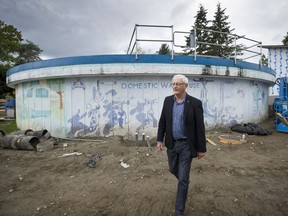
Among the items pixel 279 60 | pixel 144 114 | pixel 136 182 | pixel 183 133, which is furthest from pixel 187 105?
pixel 279 60

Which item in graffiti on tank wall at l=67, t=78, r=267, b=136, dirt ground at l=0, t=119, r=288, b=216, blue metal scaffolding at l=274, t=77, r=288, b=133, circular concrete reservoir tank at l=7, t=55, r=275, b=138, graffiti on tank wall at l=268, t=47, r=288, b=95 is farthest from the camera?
graffiti on tank wall at l=268, t=47, r=288, b=95

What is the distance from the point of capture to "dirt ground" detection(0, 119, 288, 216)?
10.5 feet

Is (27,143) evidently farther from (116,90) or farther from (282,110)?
(282,110)

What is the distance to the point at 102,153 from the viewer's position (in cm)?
580

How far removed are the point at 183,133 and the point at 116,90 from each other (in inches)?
194

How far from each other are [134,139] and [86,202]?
4.21 m

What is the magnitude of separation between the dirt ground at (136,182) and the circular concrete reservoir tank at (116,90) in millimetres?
1399

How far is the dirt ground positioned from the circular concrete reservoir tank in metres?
1.40

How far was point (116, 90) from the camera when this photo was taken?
740 cm

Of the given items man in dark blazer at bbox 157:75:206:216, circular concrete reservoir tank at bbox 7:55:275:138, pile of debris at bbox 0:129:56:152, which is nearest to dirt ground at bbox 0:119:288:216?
pile of debris at bbox 0:129:56:152

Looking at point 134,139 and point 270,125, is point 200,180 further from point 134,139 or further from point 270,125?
point 270,125

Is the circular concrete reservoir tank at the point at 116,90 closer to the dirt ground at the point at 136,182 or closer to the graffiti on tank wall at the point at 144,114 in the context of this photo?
the graffiti on tank wall at the point at 144,114

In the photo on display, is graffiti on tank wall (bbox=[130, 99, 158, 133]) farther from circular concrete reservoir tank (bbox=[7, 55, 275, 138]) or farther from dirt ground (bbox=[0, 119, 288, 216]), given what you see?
dirt ground (bbox=[0, 119, 288, 216])

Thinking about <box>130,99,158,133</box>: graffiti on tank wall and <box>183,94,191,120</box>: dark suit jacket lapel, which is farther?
<box>130,99,158,133</box>: graffiti on tank wall
